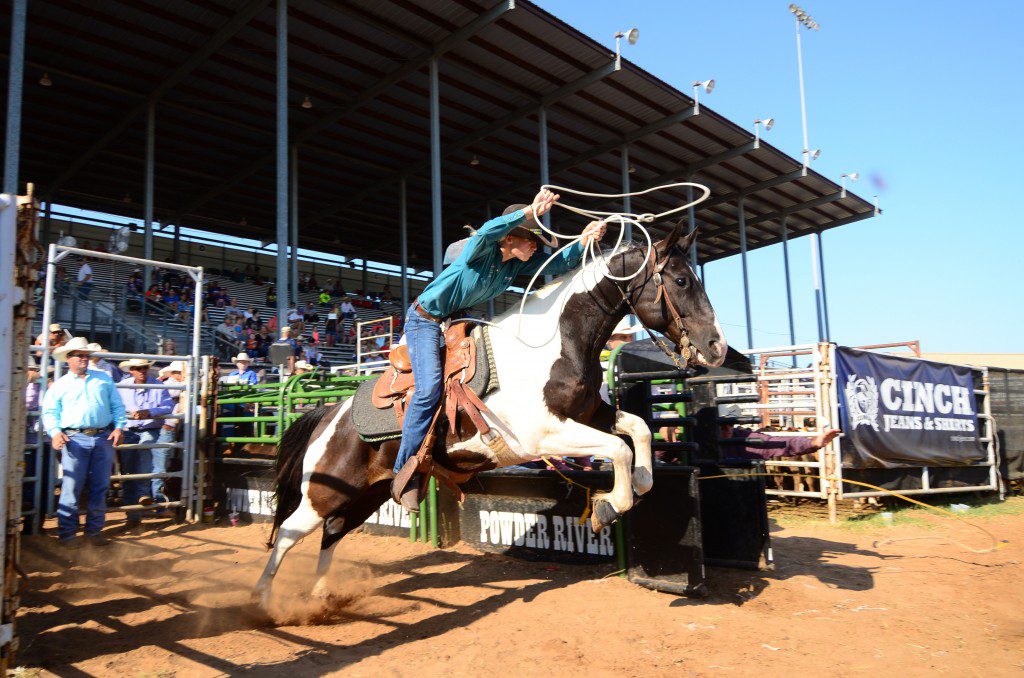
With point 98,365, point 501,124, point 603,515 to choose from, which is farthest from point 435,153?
point 603,515

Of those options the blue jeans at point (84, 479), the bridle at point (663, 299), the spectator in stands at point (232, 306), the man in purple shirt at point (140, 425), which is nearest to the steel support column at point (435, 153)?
the spectator in stands at point (232, 306)

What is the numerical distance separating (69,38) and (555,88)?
13.1m

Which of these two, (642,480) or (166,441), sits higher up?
(166,441)

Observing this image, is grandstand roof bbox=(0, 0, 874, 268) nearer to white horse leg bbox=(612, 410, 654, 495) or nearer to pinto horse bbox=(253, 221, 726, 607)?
pinto horse bbox=(253, 221, 726, 607)

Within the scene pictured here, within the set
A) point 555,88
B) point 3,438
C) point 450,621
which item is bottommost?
point 450,621

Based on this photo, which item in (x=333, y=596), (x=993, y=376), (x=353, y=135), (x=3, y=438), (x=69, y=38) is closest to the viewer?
(x=3, y=438)

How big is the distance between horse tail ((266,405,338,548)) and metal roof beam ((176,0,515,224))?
14.1 metres

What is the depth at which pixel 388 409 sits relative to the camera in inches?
183

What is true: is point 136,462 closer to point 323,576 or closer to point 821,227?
point 323,576

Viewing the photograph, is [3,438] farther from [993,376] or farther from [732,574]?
[993,376]

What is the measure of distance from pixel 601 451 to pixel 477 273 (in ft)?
4.69

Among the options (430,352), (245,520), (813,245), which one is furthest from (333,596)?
(813,245)

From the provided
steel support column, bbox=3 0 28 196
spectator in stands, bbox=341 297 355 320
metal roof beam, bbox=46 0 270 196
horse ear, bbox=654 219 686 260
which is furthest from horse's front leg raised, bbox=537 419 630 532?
spectator in stands, bbox=341 297 355 320

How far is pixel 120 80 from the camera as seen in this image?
61.0 ft
